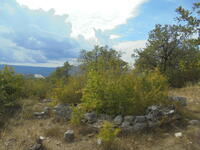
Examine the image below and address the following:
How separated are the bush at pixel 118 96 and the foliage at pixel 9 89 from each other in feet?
11.0

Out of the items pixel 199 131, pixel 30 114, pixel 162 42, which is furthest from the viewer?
pixel 162 42

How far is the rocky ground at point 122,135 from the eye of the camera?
3.94 meters

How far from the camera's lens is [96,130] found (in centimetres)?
469

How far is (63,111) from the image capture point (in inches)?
228

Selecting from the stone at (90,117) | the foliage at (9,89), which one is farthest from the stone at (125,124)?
the foliage at (9,89)

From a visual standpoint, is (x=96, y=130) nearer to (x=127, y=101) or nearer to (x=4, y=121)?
(x=127, y=101)

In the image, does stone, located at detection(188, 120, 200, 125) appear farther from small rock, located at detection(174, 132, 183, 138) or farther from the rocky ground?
small rock, located at detection(174, 132, 183, 138)

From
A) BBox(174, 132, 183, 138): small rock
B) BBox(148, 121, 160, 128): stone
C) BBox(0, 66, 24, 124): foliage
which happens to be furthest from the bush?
BBox(0, 66, 24, 124): foliage

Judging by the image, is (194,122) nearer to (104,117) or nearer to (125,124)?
(125,124)

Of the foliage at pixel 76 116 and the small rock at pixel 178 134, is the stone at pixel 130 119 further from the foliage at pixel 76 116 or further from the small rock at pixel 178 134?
the foliage at pixel 76 116

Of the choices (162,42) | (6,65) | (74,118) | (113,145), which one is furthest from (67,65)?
(113,145)

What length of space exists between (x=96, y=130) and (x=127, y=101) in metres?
1.18

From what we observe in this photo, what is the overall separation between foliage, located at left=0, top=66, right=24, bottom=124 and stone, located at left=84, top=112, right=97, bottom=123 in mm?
3283

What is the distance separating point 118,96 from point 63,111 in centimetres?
210
